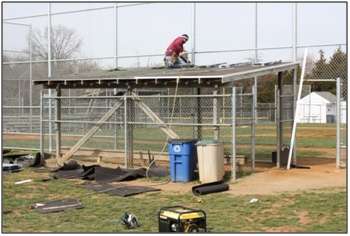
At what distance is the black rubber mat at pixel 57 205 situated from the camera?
10.4 m

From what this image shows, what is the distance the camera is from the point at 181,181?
45.7 ft

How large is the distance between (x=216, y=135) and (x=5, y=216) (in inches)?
228

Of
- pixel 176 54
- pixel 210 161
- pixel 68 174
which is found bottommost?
pixel 68 174

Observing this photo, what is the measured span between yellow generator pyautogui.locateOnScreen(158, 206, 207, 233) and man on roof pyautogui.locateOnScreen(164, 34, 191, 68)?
34.5 ft

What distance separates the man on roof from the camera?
1798 cm

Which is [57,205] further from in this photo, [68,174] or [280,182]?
[280,182]

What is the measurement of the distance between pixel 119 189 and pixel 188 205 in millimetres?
2394

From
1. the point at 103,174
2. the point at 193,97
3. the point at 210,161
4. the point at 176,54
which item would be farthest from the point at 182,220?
the point at 176,54

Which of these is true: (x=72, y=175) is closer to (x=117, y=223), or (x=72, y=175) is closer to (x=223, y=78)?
(x=223, y=78)

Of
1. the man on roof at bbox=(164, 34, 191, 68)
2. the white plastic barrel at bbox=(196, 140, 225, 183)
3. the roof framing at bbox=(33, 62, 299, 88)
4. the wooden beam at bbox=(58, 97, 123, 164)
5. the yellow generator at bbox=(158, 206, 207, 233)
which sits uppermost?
the man on roof at bbox=(164, 34, 191, 68)

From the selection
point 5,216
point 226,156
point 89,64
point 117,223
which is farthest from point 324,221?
point 89,64

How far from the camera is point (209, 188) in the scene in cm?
1218

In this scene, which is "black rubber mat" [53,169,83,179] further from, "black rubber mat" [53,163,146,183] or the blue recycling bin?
the blue recycling bin

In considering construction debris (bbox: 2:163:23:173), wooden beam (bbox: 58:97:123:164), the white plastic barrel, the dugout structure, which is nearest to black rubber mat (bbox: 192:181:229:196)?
the white plastic barrel
